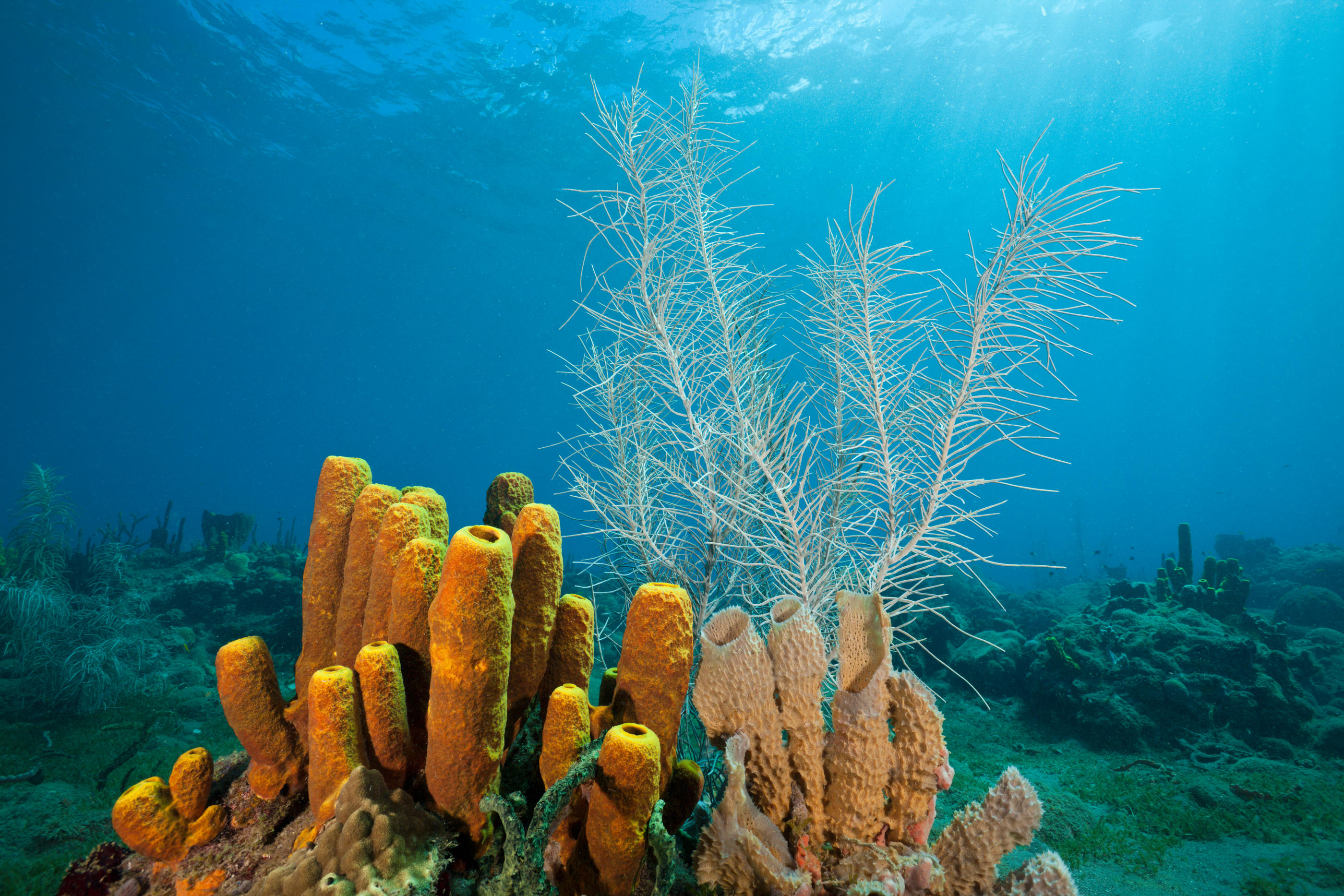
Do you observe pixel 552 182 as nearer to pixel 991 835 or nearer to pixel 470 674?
pixel 470 674

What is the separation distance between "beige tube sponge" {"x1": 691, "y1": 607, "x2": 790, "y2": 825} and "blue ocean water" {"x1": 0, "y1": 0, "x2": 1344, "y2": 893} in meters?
0.96

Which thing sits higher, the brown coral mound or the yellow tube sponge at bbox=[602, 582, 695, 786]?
the yellow tube sponge at bbox=[602, 582, 695, 786]

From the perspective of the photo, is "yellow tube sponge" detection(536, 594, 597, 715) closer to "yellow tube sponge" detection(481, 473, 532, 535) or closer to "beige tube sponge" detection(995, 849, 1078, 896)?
"yellow tube sponge" detection(481, 473, 532, 535)

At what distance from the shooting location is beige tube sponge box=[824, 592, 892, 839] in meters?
1.60

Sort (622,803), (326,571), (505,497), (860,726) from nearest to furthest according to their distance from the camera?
1. (622,803)
2. (860,726)
3. (326,571)
4. (505,497)

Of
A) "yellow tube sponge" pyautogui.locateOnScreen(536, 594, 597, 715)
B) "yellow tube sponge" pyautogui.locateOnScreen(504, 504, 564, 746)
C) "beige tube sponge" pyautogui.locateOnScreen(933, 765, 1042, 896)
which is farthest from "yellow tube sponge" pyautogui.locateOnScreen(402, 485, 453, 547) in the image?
"beige tube sponge" pyautogui.locateOnScreen(933, 765, 1042, 896)

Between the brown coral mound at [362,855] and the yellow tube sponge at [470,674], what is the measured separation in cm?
15

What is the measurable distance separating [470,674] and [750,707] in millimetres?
855

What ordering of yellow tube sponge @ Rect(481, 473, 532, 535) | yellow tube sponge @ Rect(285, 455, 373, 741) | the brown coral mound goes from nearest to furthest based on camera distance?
the brown coral mound → yellow tube sponge @ Rect(285, 455, 373, 741) → yellow tube sponge @ Rect(481, 473, 532, 535)

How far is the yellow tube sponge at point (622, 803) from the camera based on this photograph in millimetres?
1338

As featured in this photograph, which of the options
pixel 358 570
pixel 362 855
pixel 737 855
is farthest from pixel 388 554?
pixel 737 855

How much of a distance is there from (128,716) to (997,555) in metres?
66.7

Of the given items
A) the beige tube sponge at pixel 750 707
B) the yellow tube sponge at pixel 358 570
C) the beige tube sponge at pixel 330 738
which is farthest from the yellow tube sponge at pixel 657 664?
the yellow tube sponge at pixel 358 570

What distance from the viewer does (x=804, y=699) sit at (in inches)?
65.4
